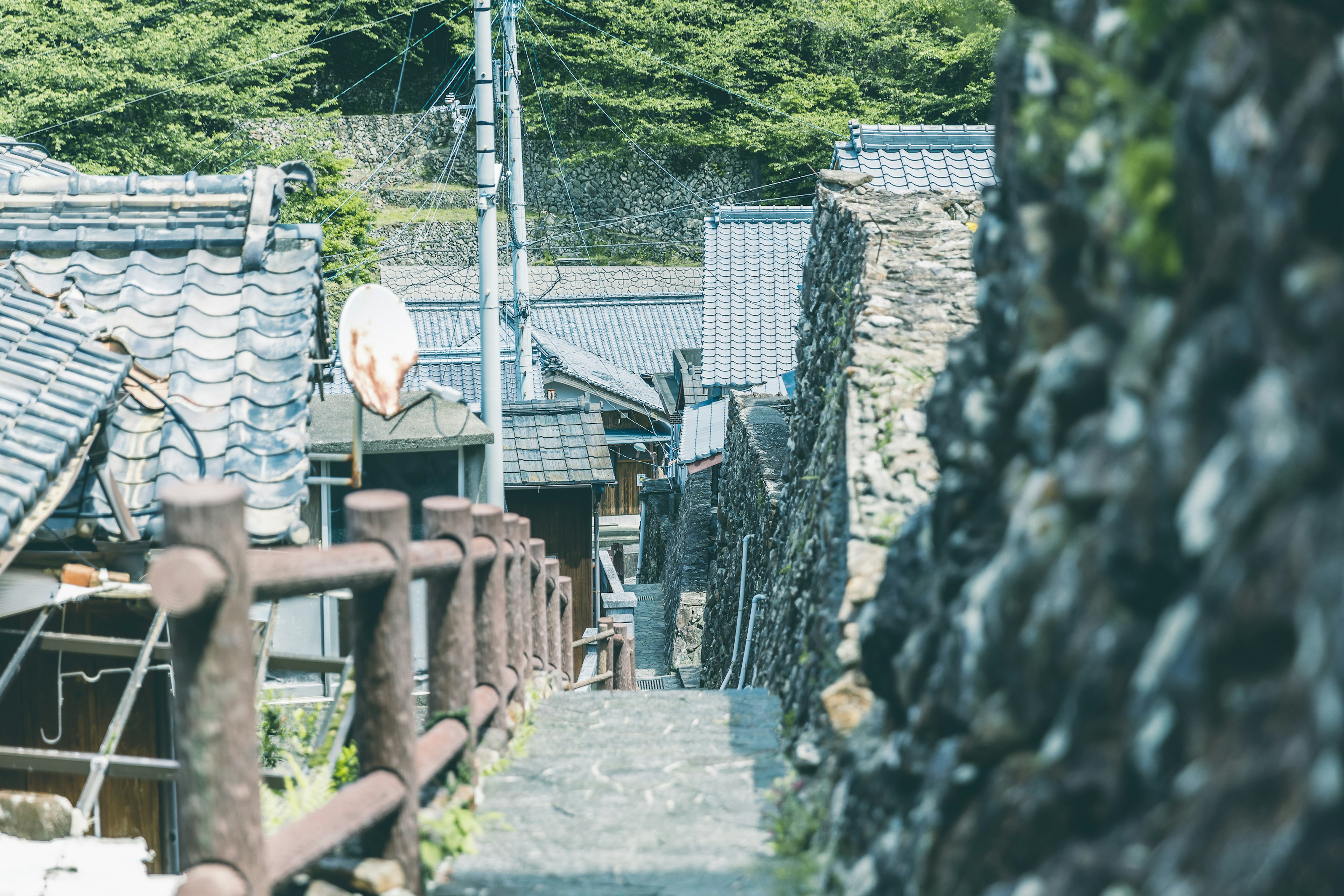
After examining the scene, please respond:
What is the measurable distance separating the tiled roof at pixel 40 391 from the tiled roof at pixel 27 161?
198 inches

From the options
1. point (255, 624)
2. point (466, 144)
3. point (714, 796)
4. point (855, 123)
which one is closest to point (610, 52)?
point (466, 144)

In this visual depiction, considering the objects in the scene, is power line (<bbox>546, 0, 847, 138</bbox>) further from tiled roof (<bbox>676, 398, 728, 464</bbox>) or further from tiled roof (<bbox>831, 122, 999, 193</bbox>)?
tiled roof (<bbox>831, 122, 999, 193</bbox>)

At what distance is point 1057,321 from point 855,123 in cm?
1198

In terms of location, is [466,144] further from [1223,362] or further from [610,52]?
[1223,362]

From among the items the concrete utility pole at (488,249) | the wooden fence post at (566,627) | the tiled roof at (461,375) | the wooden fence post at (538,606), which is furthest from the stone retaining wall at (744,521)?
the tiled roof at (461,375)

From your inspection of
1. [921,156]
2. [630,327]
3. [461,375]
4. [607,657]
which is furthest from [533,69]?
[607,657]

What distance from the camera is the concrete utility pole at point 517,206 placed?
13969 mm

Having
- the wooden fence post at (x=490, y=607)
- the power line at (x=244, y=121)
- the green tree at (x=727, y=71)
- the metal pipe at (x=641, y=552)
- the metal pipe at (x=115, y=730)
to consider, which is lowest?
the metal pipe at (x=641, y=552)

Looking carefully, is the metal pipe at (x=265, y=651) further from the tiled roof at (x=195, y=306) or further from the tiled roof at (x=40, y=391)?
the tiled roof at (x=40, y=391)

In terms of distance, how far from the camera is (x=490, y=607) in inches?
160

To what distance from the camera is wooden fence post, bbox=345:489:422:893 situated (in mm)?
2754

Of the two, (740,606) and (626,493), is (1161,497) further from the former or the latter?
(626,493)

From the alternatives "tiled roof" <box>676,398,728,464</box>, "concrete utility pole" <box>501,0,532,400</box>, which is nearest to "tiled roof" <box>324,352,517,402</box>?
"tiled roof" <box>676,398,728,464</box>

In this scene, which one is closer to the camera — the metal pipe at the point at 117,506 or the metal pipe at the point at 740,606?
the metal pipe at the point at 117,506
